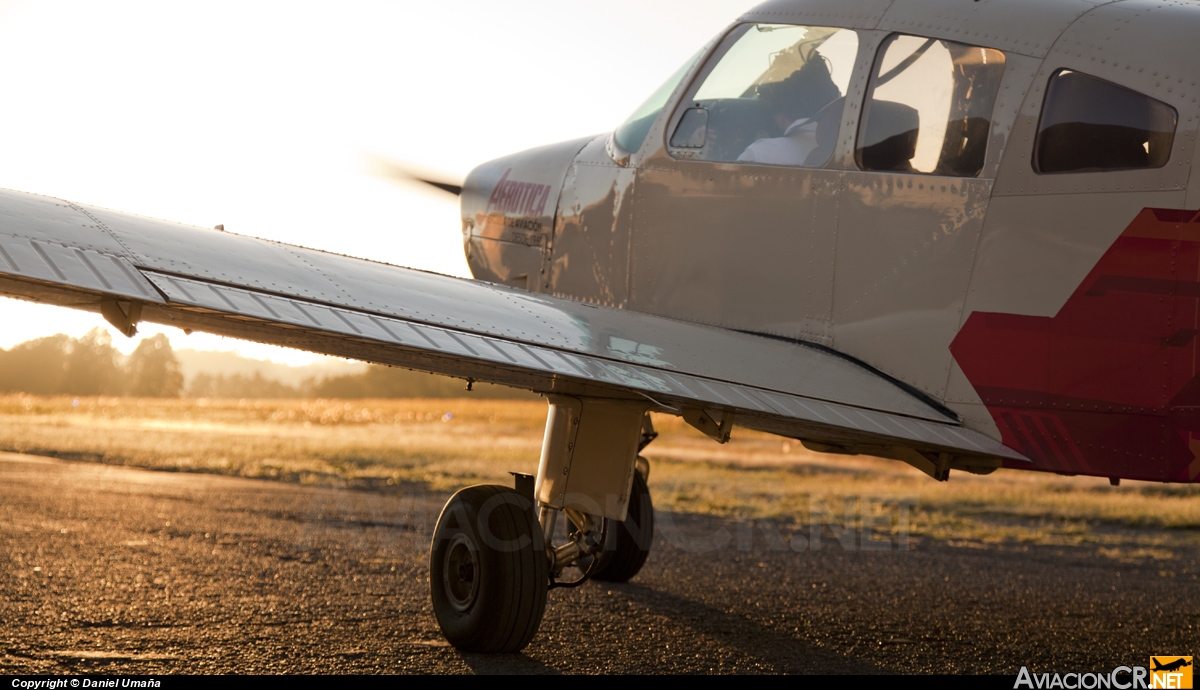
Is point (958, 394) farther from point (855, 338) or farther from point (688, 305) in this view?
point (688, 305)

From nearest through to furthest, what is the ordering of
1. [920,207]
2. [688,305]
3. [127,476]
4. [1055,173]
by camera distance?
[1055,173] < [920,207] < [688,305] < [127,476]

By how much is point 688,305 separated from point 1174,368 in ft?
7.64

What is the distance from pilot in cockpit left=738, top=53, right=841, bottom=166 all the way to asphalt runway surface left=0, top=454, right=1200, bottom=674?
251 centimetres

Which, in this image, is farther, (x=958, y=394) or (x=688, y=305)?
(x=688, y=305)

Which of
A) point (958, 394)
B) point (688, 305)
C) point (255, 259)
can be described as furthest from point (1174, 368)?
point (255, 259)

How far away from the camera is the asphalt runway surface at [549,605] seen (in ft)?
16.1

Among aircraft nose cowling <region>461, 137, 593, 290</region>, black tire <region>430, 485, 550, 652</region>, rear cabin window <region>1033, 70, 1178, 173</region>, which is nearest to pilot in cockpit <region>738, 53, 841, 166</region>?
rear cabin window <region>1033, 70, 1178, 173</region>

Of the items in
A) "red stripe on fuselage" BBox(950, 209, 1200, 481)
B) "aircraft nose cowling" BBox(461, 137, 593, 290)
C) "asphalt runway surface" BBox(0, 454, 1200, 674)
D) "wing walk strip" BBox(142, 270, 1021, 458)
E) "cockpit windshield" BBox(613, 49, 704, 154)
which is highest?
"cockpit windshield" BBox(613, 49, 704, 154)

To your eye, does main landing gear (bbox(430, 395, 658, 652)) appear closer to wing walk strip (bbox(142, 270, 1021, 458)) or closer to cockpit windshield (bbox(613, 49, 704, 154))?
wing walk strip (bbox(142, 270, 1021, 458))

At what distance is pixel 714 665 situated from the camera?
4988 mm

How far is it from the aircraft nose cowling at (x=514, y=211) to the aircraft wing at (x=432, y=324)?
160 cm

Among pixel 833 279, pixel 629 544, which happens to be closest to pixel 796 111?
pixel 833 279

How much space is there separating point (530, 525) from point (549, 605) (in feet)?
5.23

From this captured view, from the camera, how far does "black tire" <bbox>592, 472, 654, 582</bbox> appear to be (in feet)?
24.3
